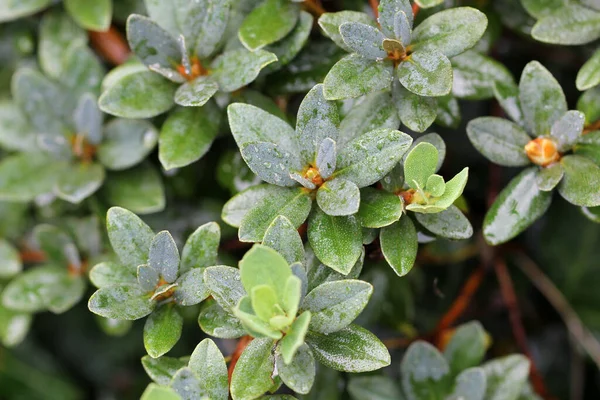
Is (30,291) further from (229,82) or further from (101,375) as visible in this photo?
(101,375)

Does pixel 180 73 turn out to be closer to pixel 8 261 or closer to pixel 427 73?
pixel 427 73

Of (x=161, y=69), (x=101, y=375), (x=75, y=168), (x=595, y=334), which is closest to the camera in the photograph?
(x=161, y=69)

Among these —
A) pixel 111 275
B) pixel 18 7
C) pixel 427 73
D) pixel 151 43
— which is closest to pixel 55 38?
pixel 18 7

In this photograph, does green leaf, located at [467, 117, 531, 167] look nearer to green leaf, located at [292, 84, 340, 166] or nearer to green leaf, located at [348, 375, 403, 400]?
green leaf, located at [292, 84, 340, 166]

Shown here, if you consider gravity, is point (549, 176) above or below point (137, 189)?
above

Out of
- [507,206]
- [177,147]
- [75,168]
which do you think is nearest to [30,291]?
[75,168]

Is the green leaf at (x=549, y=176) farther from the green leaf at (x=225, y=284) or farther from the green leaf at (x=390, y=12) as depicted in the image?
the green leaf at (x=225, y=284)

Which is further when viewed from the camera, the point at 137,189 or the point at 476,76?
the point at 137,189
